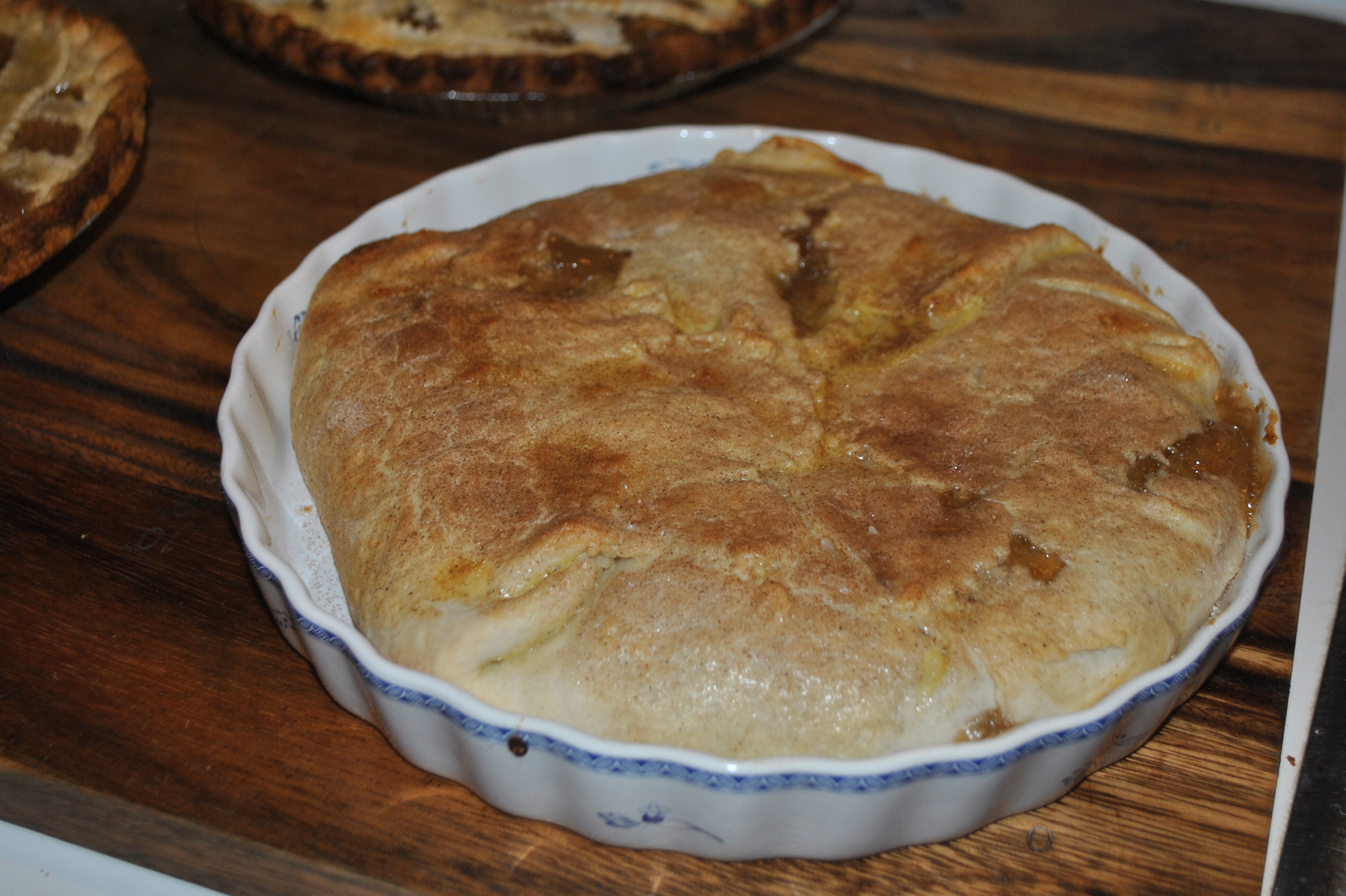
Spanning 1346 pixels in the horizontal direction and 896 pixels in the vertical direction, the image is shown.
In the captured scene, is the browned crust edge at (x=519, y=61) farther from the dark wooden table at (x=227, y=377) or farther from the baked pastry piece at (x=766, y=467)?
the baked pastry piece at (x=766, y=467)

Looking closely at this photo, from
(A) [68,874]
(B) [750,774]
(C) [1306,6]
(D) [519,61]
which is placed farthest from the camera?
(C) [1306,6]

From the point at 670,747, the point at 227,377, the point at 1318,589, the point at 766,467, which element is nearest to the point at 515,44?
the point at 227,377

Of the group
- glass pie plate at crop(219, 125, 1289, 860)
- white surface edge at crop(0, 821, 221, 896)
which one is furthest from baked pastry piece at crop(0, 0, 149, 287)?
white surface edge at crop(0, 821, 221, 896)

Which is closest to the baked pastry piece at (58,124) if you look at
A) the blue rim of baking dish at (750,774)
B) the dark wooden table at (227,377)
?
the dark wooden table at (227,377)

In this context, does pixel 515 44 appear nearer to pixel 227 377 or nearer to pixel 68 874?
pixel 227 377

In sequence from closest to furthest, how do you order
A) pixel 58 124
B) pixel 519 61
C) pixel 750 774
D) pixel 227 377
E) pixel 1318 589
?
pixel 750 774, pixel 1318 589, pixel 227 377, pixel 58 124, pixel 519 61

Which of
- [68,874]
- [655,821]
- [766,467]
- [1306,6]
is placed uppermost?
[1306,6]

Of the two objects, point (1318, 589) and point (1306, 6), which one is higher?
point (1306, 6)

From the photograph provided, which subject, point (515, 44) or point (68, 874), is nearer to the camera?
point (68, 874)
